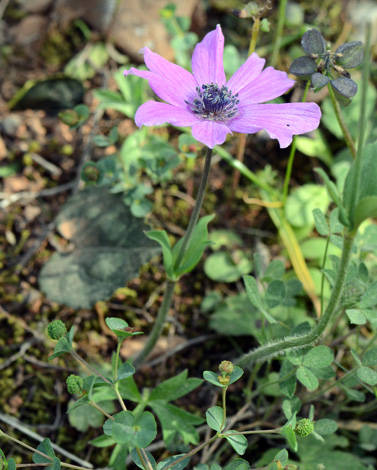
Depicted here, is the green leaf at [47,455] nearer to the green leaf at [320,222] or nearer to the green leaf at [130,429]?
the green leaf at [130,429]

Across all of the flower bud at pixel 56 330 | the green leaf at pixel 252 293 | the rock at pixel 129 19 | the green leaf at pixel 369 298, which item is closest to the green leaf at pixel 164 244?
the green leaf at pixel 252 293

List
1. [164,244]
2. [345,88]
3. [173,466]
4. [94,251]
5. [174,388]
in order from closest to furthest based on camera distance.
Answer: [173,466]
[345,88]
[164,244]
[174,388]
[94,251]

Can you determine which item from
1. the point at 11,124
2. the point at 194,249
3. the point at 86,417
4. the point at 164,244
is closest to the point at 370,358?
the point at 194,249

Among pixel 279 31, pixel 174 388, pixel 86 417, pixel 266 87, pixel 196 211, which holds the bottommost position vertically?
pixel 86 417

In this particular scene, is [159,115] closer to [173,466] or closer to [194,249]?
[194,249]

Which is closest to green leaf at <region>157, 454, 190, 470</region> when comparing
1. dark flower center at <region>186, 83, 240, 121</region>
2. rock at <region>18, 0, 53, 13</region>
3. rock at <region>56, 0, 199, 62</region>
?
dark flower center at <region>186, 83, 240, 121</region>

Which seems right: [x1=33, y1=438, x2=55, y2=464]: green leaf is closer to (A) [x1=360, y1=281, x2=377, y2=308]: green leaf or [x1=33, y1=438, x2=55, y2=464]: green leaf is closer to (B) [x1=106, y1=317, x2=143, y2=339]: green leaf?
(B) [x1=106, y1=317, x2=143, y2=339]: green leaf

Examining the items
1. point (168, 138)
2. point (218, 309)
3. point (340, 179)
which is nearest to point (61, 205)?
point (168, 138)
